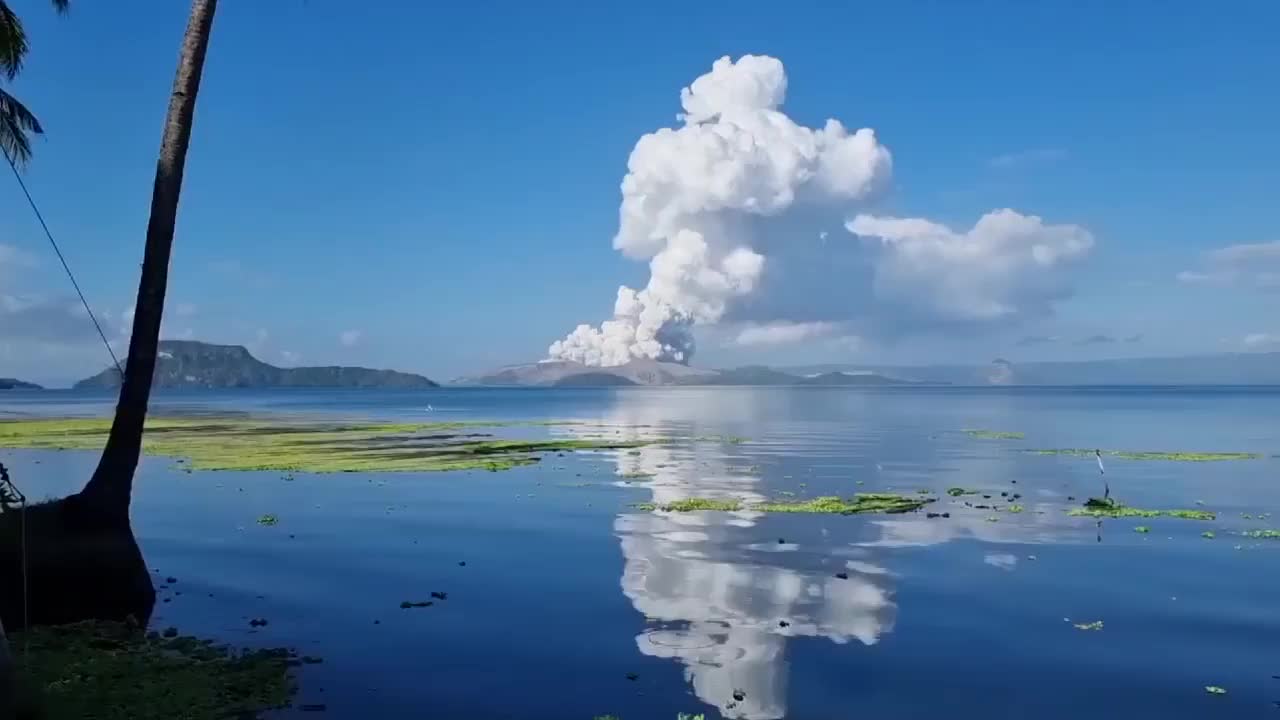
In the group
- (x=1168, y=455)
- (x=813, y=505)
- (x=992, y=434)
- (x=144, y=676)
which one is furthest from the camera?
(x=992, y=434)

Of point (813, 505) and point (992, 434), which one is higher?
point (992, 434)

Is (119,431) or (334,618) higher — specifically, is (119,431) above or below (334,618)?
above

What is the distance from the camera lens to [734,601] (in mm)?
21812

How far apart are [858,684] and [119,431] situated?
51.1 ft

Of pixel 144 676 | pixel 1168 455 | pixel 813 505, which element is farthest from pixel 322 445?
pixel 144 676

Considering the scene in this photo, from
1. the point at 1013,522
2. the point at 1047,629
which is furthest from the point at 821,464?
the point at 1047,629

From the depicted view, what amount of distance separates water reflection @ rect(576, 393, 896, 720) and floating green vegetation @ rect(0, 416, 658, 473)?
86.5ft

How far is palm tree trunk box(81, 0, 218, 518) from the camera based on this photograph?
2102 centimetres

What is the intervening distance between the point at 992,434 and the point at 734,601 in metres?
76.3

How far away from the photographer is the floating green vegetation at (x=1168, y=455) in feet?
209

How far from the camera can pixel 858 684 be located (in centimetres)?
1606

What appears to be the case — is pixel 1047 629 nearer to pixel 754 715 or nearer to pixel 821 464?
pixel 754 715

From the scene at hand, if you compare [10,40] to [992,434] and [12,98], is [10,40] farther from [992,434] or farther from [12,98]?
[992,434]

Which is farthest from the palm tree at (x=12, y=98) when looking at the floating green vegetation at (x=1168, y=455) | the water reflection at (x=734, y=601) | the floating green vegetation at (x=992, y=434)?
the floating green vegetation at (x=992, y=434)
